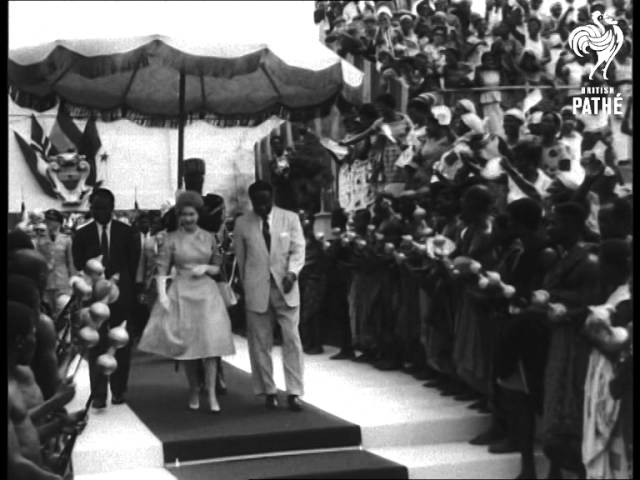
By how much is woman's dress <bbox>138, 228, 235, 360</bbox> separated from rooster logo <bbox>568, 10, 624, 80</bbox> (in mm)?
931

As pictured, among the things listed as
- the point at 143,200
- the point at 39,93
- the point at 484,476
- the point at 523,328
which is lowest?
the point at 484,476

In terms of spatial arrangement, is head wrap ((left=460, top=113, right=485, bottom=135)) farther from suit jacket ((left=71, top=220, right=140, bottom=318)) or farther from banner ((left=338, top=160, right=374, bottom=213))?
suit jacket ((left=71, top=220, right=140, bottom=318))

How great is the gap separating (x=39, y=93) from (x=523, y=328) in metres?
1.14

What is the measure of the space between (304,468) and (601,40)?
1001mm

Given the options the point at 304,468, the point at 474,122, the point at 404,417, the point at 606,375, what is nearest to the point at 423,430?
the point at 404,417

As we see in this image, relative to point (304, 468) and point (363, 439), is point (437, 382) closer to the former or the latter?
point (363, 439)

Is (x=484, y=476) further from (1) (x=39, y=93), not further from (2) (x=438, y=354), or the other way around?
(1) (x=39, y=93)

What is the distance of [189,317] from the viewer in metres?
2.18

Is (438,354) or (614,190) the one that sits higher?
(614,190)

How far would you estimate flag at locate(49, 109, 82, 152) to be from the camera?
2.08 m

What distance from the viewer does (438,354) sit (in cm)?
213

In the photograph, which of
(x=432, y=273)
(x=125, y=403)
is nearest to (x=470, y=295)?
(x=432, y=273)

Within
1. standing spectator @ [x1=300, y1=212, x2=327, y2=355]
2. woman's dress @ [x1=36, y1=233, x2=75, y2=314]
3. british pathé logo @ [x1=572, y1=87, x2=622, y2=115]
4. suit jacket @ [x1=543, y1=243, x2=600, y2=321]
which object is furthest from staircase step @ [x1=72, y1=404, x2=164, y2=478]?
british pathé logo @ [x1=572, y1=87, x2=622, y2=115]

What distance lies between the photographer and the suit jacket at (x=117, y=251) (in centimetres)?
214
